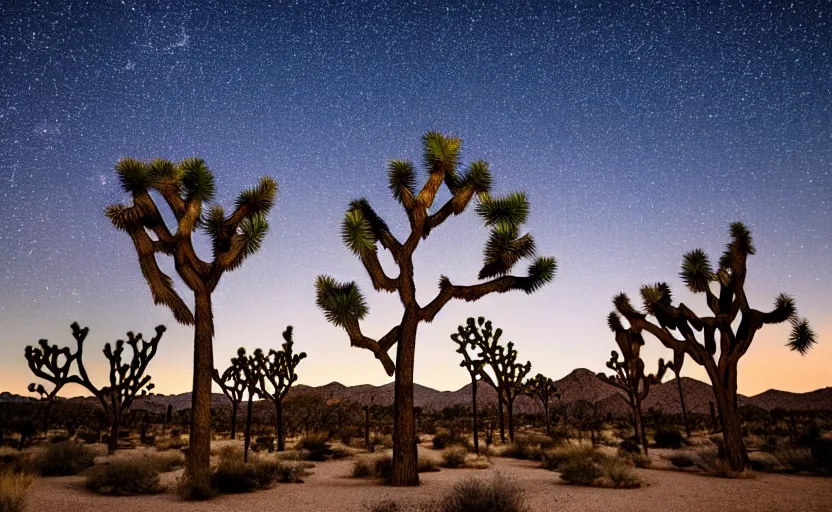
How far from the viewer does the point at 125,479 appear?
11031 mm

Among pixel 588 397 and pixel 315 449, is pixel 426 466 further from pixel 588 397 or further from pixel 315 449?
pixel 588 397

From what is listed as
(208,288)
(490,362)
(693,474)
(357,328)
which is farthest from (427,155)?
(490,362)

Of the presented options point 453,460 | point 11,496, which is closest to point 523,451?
point 453,460

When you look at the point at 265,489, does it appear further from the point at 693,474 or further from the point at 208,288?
the point at 693,474

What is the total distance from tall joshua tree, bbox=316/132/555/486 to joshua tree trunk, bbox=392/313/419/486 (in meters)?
0.02

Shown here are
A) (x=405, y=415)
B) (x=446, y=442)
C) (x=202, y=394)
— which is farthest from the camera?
(x=446, y=442)

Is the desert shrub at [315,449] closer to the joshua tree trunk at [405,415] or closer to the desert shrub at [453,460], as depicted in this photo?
the desert shrub at [453,460]

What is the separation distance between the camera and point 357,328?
1223 centimetres

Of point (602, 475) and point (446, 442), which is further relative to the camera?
point (446, 442)

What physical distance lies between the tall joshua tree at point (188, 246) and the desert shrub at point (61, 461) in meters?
5.15

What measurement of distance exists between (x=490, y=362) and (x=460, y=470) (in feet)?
29.4

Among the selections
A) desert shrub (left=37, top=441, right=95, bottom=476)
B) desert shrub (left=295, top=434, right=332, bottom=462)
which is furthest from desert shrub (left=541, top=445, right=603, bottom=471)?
desert shrub (left=37, top=441, right=95, bottom=476)

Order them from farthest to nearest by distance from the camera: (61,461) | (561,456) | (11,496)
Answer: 1. (561,456)
2. (61,461)
3. (11,496)

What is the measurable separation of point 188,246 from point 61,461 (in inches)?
282
